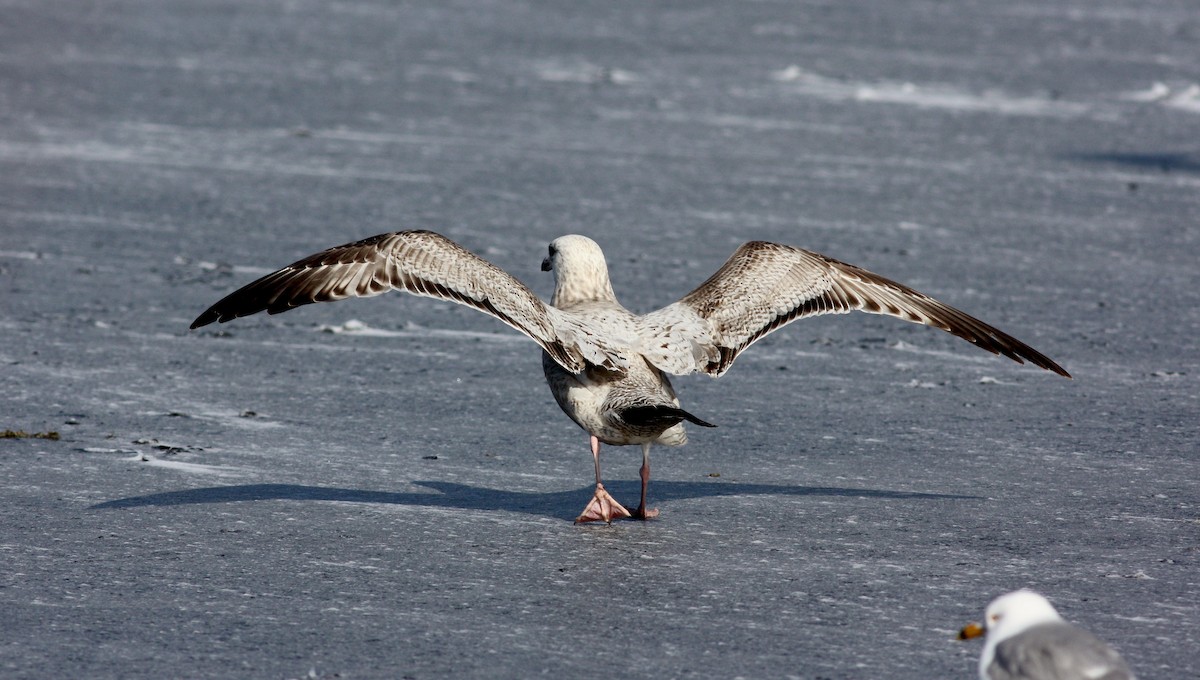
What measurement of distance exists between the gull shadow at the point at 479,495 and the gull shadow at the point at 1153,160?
905 cm

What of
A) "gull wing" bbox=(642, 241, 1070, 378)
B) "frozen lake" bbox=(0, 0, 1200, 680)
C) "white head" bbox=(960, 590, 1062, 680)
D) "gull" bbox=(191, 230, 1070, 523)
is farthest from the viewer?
"gull wing" bbox=(642, 241, 1070, 378)

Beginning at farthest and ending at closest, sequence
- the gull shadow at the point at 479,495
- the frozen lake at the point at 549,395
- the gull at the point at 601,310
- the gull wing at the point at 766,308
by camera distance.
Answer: the gull wing at the point at 766,308, the gull shadow at the point at 479,495, the gull at the point at 601,310, the frozen lake at the point at 549,395

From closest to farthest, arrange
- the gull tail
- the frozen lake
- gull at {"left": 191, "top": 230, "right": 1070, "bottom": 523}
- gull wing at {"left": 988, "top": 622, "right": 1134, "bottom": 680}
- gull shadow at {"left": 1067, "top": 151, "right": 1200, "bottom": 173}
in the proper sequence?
gull wing at {"left": 988, "top": 622, "right": 1134, "bottom": 680}
the frozen lake
the gull tail
gull at {"left": 191, "top": 230, "right": 1070, "bottom": 523}
gull shadow at {"left": 1067, "top": 151, "right": 1200, "bottom": 173}

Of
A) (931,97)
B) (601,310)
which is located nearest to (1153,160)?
(931,97)

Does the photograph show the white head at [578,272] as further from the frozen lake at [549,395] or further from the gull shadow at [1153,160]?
the gull shadow at [1153,160]

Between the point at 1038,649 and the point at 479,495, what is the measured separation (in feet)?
9.43

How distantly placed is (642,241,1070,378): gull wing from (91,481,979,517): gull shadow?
1.82 feet

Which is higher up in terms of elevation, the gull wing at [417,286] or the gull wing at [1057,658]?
the gull wing at [417,286]

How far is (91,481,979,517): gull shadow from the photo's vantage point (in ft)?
18.8

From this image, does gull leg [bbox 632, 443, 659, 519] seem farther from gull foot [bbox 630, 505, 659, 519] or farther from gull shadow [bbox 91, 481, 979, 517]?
gull shadow [bbox 91, 481, 979, 517]

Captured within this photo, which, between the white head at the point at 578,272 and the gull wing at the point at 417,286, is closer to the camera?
the gull wing at the point at 417,286

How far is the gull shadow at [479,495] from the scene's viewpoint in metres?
5.72

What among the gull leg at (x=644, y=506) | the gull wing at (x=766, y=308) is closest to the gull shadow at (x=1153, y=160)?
the gull wing at (x=766, y=308)

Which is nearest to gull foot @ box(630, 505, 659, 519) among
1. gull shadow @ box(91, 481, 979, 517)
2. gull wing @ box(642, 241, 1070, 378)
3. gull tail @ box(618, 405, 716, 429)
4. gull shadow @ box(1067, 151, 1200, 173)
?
gull shadow @ box(91, 481, 979, 517)
